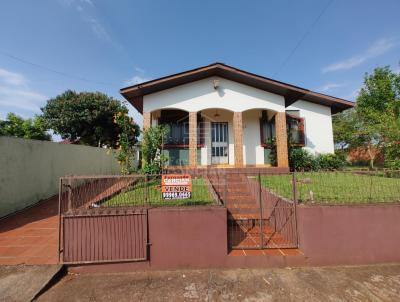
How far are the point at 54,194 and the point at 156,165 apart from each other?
16.1 feet

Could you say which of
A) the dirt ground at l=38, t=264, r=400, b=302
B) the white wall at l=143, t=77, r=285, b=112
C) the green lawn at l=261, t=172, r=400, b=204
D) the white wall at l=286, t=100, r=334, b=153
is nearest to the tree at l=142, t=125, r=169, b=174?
the white wall at l=143, t=77, r=285, b=112

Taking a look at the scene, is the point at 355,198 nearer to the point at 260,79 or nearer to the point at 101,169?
the point at 260,79

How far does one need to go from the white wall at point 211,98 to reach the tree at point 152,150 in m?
1.73

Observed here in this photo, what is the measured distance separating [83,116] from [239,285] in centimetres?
2148

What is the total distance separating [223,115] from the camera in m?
11.7

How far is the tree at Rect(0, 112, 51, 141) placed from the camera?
17.9 metres

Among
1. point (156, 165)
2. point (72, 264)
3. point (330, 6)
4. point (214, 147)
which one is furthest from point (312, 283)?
point (330, 6)

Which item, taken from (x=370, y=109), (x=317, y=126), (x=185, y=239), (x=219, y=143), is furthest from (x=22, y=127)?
(x=370, y=109)

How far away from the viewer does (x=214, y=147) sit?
11.5m

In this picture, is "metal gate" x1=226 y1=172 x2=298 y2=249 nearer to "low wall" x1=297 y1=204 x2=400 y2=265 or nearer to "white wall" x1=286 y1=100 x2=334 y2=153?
"low wall" x1=297 y1=204 x2=400 y2=265

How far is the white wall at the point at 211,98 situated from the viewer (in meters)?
9.98

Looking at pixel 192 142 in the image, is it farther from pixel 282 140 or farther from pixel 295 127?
pixel 295 127

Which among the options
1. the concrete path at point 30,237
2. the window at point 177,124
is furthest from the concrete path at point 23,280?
the window at point 177,124

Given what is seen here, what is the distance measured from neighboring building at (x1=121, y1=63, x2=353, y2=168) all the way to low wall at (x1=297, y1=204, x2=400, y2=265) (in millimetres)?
5669
